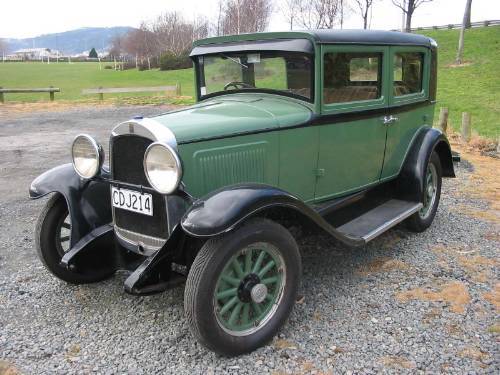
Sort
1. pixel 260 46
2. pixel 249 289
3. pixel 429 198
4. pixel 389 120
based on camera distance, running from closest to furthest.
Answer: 1. pixel 249 289
2. pixel 260 46
3. pixel 389 120
4. pixel 429 198

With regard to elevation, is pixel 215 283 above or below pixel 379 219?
above

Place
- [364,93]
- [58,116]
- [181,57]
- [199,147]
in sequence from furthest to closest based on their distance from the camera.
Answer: [181,57], [58,116], [364,93], [199,147]

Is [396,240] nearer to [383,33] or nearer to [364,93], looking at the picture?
[364,93]

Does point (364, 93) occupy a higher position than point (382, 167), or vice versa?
point (364, 93)

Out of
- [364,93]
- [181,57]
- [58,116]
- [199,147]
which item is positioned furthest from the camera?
[181,57]

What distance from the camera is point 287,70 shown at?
12.0 ft

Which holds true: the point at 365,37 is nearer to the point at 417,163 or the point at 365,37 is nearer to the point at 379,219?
the point at 417,163

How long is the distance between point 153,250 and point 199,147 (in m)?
0.75

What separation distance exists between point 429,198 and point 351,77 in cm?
182

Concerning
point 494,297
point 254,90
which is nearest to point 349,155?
point 254,90

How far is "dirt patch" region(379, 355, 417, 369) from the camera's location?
8.75 ft

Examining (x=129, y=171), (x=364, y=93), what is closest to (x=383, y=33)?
(x=364, y=93)

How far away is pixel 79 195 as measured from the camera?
11.5 feet

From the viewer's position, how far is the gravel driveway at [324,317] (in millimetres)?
2717
